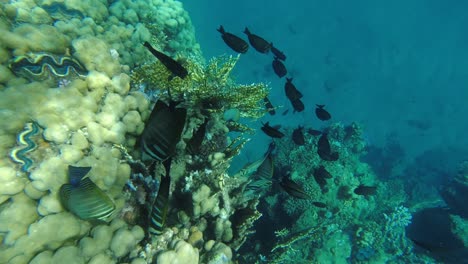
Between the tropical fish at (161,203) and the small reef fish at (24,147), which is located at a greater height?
the tropical fish at (161,203)

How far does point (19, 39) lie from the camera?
295 centimetres

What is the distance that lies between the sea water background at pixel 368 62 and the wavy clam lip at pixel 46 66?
17.8 meters

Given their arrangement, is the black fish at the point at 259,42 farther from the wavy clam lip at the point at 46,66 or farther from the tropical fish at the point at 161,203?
the tropical fish at the point at 161,203

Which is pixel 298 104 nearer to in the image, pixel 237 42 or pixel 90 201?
pixel 237 42

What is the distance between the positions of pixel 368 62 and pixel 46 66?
36136mm

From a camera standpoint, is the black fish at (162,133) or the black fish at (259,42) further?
the black fish at (259,42)

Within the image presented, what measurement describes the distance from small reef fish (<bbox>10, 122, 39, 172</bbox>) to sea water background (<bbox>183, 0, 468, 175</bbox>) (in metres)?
18.3

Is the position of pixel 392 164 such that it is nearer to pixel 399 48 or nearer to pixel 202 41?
pixel 202 41

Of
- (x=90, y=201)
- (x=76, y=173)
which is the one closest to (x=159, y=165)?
(x=76, y=173)

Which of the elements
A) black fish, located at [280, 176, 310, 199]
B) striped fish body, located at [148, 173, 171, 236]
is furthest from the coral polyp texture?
black fish, located at [280, 176, 310, 199]

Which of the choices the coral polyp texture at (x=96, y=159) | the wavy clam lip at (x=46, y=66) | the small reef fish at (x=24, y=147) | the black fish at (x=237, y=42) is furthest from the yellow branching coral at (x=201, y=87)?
the small reef fish at (x=24, y=147)

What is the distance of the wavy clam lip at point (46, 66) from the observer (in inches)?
112

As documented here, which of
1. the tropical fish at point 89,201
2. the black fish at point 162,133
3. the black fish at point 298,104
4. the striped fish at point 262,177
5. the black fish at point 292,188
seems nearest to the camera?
the black fish at point 162,133

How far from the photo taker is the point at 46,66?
2.95 m
